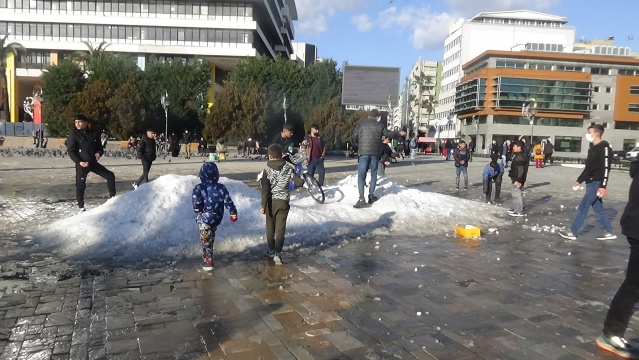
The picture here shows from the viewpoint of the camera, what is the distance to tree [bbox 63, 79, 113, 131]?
138 feet

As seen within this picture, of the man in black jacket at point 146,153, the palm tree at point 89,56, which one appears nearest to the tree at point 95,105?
the palm tree at point 89,56

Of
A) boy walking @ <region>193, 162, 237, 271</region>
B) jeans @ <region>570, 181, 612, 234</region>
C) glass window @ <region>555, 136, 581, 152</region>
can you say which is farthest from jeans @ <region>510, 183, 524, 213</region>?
glass window @ <region>555, 136, 581, 152</region>

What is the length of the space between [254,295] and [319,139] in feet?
31.3

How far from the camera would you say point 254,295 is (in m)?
5.29

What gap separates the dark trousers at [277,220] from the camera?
6605mm

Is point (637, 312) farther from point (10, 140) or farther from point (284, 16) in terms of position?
point (284, 16)

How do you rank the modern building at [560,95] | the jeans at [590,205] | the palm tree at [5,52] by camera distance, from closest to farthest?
the jeans at [590,205] < the palm tree at [5,52] < the modern building at [560,95]

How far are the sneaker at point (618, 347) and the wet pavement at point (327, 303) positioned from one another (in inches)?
3.1

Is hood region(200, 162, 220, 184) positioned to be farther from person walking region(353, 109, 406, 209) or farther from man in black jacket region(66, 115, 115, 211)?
man in black jacket region(66, 115, 115, 211)

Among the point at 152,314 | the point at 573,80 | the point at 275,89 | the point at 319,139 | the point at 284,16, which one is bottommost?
the point at 152,314

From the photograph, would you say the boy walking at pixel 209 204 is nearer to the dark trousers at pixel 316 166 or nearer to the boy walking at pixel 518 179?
the boy walking at pixel 518 179

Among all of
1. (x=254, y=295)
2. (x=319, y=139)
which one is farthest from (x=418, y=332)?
(x=319, y=139)

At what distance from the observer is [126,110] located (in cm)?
4203

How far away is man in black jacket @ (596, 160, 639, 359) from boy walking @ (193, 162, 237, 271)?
3.90 m
